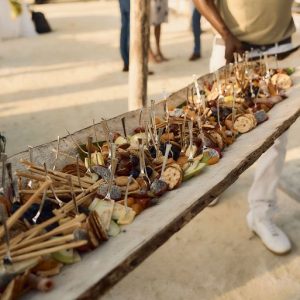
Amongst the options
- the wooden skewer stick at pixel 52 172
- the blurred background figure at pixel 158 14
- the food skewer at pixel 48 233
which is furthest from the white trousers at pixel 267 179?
the blurred background figure at pixel 158 14

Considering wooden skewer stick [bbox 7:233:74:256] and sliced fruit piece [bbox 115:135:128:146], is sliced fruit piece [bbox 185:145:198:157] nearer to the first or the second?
sliced fruit piece [bbox 115:135:128:146]

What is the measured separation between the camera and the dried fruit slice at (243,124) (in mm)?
1923

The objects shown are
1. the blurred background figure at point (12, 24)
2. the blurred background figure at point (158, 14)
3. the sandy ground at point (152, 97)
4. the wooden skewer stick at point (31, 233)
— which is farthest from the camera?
the blurred background figure at point (12, 24)

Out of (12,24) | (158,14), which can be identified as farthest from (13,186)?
(12,24)

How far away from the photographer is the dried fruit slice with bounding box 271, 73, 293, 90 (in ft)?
7.74

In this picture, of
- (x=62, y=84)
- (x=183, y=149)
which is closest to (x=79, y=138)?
(x=183, y=149)

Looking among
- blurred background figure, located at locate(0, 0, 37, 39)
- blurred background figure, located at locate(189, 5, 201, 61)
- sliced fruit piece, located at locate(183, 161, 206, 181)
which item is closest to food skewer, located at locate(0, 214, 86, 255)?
sliced fruit piece, located at locate(183, 161, 206, 181)

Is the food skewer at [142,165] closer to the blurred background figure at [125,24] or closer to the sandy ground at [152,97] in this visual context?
the sandy ground at [152,97]

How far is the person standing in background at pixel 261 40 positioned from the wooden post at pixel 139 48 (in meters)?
0.46

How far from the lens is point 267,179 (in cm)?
234

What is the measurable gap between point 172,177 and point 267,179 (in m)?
1.01

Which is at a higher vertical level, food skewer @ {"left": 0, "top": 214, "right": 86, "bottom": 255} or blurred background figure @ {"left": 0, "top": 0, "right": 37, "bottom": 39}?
food skewer @ {"left": 0, "top": 214, "right": 86, "bottom": 255}

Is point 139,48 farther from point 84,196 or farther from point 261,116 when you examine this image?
point 84,196

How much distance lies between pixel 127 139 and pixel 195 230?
3.30ft
